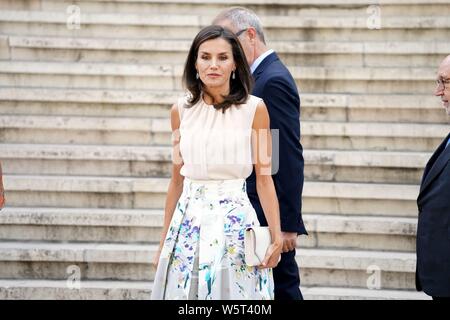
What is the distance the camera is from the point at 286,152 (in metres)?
4.68

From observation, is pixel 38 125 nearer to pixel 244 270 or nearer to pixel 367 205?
pixel 367 205

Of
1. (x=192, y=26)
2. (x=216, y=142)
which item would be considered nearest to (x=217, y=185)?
(x=216, y=142)

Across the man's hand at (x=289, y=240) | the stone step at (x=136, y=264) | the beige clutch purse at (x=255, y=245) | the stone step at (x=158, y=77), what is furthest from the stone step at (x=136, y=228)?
the beige clutch purse at (x=255, y=245)

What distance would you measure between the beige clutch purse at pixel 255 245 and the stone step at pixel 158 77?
4237mm

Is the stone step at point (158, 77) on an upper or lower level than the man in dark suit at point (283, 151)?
upper

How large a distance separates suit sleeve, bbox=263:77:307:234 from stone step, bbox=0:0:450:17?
405 cm

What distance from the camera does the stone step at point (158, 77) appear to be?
797cm

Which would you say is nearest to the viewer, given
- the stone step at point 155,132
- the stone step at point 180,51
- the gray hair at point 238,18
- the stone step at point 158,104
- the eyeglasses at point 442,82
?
the eyeglasses at point 442,82

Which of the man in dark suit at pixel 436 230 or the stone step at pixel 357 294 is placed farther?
the stone step at pixel 357 294

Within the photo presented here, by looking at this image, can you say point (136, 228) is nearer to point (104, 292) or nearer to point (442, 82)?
point (104, 292)

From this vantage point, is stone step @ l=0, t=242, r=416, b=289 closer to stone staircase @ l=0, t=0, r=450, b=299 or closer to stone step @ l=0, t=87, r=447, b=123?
stone staircase @ l=0, t=0, r=450, b=299

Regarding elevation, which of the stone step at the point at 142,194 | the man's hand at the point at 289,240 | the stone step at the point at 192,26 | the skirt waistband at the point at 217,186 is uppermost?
the stone step at the point at 192,26

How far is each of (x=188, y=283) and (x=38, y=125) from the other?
4.14m

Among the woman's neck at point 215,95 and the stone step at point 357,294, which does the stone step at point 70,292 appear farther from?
the woman's neck at point 215,95
